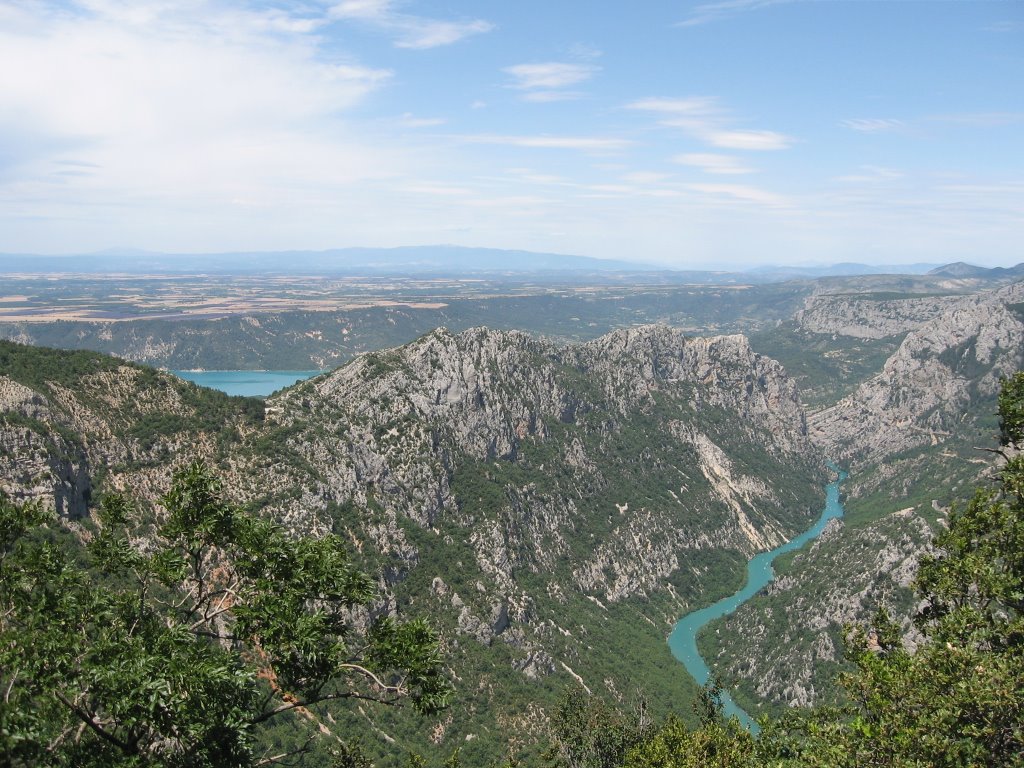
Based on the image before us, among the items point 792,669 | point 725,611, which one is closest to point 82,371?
point 792,669

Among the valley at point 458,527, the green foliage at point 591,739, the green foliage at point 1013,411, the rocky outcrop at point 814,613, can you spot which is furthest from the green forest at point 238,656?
the rocky outcrop at point 814,613

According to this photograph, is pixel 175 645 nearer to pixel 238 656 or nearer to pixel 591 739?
pixel 238 656

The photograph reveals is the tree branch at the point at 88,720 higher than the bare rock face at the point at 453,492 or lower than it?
higher

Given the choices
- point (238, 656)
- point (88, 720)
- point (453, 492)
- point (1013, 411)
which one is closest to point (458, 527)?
point (453, 492)

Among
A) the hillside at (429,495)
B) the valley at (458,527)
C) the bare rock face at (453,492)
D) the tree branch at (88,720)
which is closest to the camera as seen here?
the tree branch at (88,720)

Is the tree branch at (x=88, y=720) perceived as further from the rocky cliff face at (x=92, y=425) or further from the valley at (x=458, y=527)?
the valley at (x=458, y=527)

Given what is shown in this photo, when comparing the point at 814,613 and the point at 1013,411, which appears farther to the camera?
the point at 814,613

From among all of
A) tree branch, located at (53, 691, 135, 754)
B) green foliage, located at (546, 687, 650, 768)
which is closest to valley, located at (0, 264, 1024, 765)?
green foliage, located at (546, 687, 650, 768)

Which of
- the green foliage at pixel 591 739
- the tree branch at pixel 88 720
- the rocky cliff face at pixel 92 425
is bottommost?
the green foliage at pixel 591 739

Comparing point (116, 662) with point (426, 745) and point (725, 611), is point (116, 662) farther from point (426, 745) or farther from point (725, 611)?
point (725, 611)
